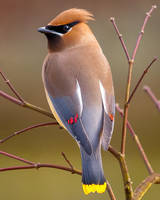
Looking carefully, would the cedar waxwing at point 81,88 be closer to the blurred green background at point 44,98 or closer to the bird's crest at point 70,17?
the bird's crest at point 70,17

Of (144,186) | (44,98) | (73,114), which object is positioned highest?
(73,114)

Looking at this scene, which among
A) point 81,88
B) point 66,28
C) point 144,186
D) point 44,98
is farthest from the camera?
point 44,98

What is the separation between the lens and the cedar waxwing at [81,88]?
162 centimetres

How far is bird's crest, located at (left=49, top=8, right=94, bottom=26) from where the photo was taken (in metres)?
1.72

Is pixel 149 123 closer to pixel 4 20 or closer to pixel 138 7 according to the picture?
pixel 138 7

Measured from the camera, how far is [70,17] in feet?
5.87

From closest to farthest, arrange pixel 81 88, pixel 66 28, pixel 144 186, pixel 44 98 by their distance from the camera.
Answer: pixel 144 186 < pixel 81 88 < pixel 66 28 < pixel 44 98

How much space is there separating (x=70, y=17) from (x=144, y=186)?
2.14 feet

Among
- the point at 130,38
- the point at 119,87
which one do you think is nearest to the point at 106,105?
the point at 119,87

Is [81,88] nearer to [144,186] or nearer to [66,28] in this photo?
[66,28]

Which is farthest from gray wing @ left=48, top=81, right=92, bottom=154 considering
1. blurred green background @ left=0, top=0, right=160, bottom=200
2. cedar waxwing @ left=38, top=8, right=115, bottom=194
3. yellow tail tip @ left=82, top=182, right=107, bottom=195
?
blurred green background @ left=0, top=0, right=160, bottom=200

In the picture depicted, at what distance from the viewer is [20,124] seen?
19.2ft

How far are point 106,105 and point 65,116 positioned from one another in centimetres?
14

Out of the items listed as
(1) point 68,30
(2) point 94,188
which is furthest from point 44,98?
(2) point 94,188
